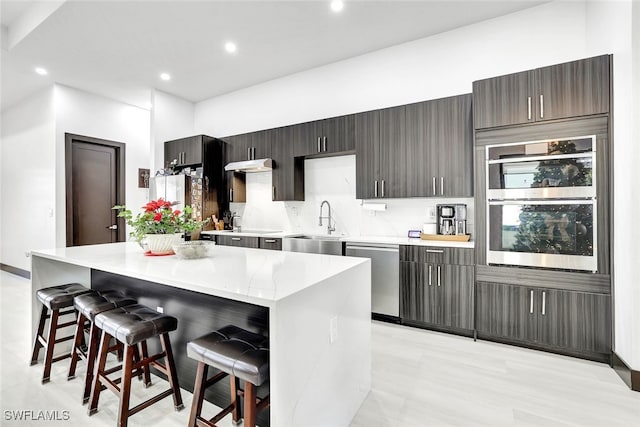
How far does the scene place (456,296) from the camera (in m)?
2.89

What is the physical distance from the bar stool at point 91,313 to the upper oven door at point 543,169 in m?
3.08

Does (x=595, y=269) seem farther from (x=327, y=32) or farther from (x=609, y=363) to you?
(x=327, y=32)

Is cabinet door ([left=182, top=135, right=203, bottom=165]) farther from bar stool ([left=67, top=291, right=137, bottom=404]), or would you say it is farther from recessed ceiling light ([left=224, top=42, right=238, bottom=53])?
bar stool ([left=67, top=291, right=137, bottom=404])

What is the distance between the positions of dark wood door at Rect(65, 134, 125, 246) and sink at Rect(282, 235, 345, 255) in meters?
3.59

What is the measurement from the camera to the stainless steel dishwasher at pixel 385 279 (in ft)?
10.5

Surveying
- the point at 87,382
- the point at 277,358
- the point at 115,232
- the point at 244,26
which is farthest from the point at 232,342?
the point at 115,232

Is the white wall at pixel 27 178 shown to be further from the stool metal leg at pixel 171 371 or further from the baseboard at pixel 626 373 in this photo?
the baseboard at pixel 626 373

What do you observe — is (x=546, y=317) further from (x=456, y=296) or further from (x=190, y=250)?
(x=190, y=250)

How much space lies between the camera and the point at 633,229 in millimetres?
2033

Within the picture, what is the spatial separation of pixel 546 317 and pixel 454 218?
1185mm

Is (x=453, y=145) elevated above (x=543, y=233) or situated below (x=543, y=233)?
above

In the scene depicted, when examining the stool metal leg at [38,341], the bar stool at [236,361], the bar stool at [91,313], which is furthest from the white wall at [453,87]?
the stool metal leg at [38,341]

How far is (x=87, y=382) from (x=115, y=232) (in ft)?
14.1

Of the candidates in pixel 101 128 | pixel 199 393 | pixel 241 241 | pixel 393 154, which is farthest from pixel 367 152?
pixel 101 128
